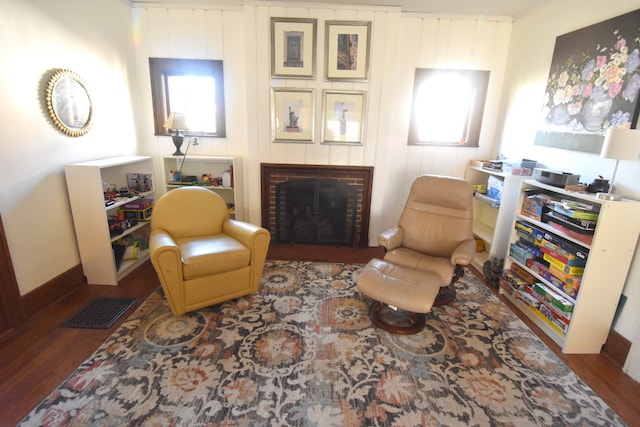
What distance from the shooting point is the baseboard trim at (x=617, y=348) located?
1925mm

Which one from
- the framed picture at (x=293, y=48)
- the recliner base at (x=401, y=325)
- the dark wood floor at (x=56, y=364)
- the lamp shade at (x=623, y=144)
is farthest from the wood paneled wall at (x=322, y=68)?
the dark wood floor at (x=56, y=364)

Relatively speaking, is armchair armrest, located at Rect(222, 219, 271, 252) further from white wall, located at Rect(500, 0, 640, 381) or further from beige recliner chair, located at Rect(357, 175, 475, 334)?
white wall, located at Rect(500, 0, 640, 381)

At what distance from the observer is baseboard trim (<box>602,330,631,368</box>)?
192cm

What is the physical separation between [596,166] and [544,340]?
1320 mm

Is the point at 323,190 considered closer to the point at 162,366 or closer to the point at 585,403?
the point at 162,366

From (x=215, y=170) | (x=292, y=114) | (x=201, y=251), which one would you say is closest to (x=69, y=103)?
(x=215, y=170)

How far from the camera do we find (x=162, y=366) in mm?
1809

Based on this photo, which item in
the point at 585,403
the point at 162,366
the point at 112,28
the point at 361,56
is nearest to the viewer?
the point at 585,403

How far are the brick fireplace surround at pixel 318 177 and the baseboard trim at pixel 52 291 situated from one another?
6.06 ft

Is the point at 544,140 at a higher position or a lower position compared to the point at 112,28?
lower

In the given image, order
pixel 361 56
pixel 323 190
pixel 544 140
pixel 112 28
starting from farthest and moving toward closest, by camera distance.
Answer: pixel 323 190
pixel 361 56
pixel 112 28
pixel 544 140

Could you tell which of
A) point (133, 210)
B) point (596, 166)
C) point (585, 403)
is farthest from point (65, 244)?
point (596, 166)

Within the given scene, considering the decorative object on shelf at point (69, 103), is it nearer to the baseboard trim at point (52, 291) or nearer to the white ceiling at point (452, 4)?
the baseboard trim at point (52, 291)

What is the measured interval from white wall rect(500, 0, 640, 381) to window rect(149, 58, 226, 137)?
319cm
